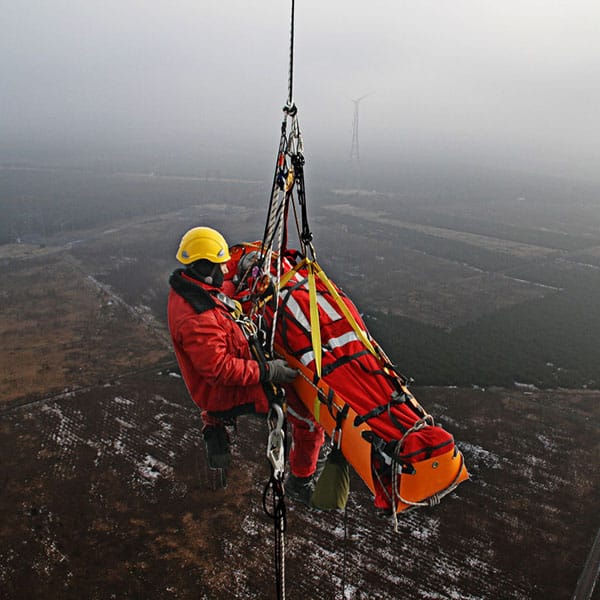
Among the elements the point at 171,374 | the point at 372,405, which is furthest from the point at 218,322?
the point at 171,374

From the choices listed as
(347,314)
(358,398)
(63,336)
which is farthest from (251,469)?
(63,336)

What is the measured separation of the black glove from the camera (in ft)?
14.2

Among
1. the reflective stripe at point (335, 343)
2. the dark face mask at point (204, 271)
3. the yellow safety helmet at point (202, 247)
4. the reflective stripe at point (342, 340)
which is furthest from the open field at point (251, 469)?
the yellow safety helmet at point (202, 247)

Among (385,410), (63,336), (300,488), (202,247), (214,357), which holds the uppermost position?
(202,247)

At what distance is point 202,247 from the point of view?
4598mm

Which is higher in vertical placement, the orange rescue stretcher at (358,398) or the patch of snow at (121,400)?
the orange rescue stretcher at (358,398)

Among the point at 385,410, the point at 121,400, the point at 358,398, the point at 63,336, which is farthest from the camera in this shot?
the point at 63,336

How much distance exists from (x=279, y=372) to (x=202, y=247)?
1.37 meters

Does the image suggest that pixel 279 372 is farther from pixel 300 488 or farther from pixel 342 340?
pixel 300 488

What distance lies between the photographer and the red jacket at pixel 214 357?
420 cm

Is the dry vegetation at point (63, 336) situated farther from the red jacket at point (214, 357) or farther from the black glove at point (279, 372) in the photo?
the black glove at point (279, 372)

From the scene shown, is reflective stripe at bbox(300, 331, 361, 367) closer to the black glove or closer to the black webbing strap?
the black glove

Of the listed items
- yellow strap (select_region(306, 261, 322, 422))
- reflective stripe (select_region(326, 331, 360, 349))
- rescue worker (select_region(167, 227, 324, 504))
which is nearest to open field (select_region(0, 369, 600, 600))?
rescue worker (select_region(167, 227, 324, 504))

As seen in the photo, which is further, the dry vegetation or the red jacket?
the dry vegetation
